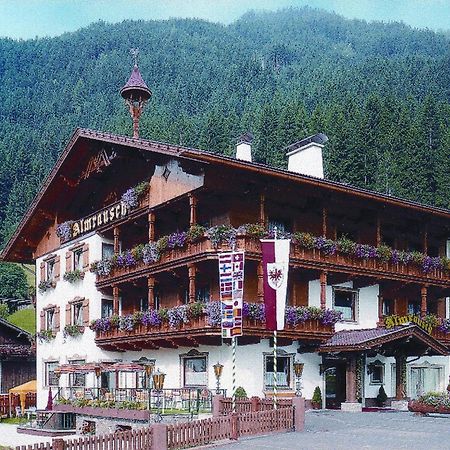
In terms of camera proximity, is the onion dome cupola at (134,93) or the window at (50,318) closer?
the onion dome cupola at (134,93)

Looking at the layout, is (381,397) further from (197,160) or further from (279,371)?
(197,160)

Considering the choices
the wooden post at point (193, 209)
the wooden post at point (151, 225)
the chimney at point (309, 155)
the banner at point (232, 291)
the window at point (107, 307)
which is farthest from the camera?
the window at point (107, 307)

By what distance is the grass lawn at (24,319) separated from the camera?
235ft

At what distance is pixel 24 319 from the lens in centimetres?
7494

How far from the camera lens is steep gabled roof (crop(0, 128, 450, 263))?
1115 inches

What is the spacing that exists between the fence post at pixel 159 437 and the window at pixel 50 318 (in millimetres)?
25174

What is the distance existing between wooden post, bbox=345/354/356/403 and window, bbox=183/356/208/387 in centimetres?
537

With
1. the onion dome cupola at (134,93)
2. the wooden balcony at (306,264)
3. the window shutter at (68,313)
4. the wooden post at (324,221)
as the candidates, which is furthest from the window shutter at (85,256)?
the wooden post at (324,221)

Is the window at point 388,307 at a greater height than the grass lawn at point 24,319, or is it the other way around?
the window at point 388,307

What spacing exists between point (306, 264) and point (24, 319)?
49.8 m

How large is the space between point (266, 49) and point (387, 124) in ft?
387

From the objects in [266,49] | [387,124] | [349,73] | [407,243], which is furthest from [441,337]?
[266,49]

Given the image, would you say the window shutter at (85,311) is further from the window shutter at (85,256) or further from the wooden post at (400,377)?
the wooden post at (400,377)

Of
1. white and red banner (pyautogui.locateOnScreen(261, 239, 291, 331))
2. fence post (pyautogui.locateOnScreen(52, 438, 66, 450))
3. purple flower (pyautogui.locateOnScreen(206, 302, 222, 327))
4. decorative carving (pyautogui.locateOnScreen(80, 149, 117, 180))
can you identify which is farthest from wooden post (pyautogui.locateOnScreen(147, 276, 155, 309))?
fence post (pyautogui.locateOnScreen(52, 438, 66, 450))
